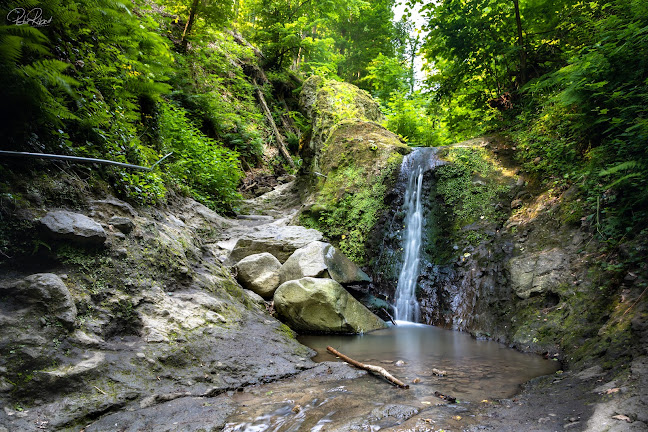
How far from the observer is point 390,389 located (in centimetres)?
335

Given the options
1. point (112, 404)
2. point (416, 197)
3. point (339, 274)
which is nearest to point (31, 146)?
point (112, 404)

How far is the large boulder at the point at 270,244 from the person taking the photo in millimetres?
7281

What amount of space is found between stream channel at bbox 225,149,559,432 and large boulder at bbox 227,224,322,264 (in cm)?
238

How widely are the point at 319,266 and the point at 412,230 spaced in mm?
2809

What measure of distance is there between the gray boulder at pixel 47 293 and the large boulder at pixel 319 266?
380 centimetres

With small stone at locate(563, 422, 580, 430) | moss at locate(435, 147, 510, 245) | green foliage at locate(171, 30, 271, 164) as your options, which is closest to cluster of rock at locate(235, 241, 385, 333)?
moss at locate(435, 147, 510, 245)

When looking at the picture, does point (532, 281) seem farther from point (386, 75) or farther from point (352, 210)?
point (386, 75)

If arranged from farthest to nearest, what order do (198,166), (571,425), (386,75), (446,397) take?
(386,75) < (198,166) < (446,397) < (571,425)

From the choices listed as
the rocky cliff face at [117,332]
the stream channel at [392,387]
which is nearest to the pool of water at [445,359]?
the stream channel at [392,387]

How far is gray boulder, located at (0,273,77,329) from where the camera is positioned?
2.68m

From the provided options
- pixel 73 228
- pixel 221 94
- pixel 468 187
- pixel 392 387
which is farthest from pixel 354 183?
pixel 221 94

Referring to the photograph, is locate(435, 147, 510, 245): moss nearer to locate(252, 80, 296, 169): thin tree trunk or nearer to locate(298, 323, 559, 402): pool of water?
locate(298, 323, 559, 402): pool of water

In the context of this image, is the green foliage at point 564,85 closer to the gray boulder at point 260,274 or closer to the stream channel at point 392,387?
the stream channel at point 392,387

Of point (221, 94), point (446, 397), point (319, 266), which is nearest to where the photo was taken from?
point (446, 397)
